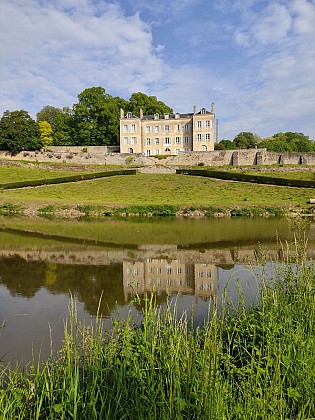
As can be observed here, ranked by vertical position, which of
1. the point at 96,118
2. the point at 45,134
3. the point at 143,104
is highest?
the point at 143,104

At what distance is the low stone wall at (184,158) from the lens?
57.0 meters

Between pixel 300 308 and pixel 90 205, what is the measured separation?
27.2 m

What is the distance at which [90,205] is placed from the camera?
31.1 metres

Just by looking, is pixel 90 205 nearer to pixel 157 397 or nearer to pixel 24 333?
pixel 24 333

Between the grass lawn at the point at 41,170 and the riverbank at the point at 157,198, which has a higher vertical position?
the grass lawn at the point at 41,170

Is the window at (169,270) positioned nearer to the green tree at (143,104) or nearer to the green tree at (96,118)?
the green tree at (96,118)

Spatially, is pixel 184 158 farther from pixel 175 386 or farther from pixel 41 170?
pixel 175 386

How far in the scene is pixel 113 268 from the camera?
1202 cm

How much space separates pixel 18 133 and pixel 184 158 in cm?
3160

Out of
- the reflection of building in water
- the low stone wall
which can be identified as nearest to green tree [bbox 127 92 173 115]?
the low stone wall

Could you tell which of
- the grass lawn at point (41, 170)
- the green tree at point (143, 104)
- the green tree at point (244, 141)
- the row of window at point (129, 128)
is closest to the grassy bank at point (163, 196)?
the grass lawn at point (41, 170)

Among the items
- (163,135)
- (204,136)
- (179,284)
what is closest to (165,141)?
(163,135)

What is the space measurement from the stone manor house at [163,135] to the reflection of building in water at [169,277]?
180ft

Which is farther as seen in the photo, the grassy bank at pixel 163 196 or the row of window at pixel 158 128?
the row of window at pixel 158 128
